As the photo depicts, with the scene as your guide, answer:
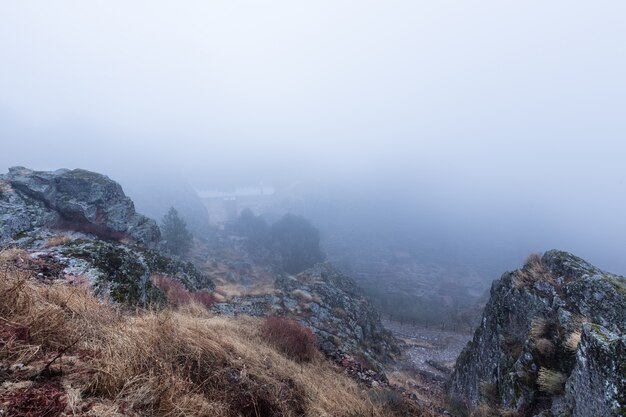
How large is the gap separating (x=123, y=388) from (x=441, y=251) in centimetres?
16991

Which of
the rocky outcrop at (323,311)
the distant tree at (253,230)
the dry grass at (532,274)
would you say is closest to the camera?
the dry grass at (532,274)

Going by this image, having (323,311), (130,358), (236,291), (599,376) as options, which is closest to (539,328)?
(599,376)

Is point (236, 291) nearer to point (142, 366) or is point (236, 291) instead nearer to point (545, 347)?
point (545, 347)

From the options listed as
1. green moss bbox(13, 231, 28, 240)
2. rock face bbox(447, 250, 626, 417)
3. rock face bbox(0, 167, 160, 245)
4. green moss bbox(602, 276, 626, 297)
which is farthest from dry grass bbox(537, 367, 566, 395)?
rock face bbox(0, 167, 160, 245)

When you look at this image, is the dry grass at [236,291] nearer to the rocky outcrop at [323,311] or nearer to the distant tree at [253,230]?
the rocky outcrop at [323,311]

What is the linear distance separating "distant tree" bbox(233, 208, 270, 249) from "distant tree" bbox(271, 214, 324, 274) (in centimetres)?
403

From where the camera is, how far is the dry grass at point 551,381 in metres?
7.02

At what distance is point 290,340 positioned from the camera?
9.89m

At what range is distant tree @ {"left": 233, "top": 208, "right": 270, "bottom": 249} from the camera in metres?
96.8

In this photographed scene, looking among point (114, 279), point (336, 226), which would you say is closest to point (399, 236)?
point (336, 226)

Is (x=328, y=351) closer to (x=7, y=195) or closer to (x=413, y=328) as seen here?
(x=7, y=195)

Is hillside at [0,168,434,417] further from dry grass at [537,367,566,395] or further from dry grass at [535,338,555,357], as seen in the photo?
dry grass at [535,338,555,357]

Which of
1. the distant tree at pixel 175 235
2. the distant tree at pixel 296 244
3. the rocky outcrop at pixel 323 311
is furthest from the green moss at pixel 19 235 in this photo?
the distant tree at pixel 296 244

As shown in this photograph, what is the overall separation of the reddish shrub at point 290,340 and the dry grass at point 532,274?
9.77 meters
